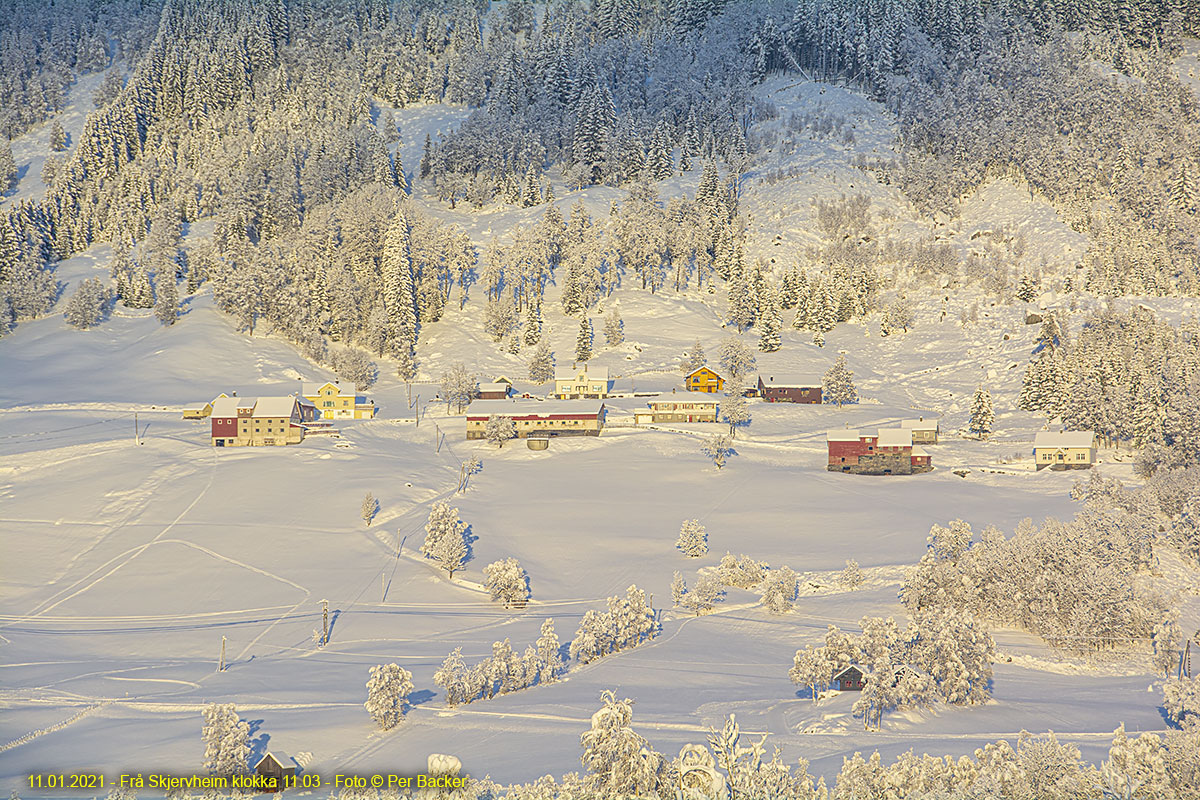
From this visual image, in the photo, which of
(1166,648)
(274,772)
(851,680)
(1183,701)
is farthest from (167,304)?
(1183,701)

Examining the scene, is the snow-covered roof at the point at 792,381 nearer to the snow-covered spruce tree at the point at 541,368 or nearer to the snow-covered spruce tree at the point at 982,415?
the snow-covered spruce tree at the point at 982,415

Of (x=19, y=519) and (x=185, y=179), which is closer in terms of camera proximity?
(x=19, y=519)

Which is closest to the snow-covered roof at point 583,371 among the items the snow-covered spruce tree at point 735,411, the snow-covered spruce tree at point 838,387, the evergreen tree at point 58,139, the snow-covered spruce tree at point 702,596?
the snow-covered spruce tree at point 735,411

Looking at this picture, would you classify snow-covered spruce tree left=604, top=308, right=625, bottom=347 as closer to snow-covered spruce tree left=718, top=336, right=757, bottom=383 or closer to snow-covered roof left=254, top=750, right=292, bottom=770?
snow-covered spruce tree left=718, top=336, right=757, bottom=383

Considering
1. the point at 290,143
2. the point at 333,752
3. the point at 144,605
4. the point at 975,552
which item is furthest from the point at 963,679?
the point at 290,143

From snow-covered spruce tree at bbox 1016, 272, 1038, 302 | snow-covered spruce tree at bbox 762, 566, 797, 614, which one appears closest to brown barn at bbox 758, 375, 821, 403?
snow-covered spruce tree at bbox 1016, 272, 1038, 302

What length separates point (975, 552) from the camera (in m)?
56.5

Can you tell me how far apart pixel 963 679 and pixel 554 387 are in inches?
2432

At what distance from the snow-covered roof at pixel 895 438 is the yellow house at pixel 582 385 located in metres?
27.9

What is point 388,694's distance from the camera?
39062 mm

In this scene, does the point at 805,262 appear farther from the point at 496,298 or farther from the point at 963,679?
the point at 963,679

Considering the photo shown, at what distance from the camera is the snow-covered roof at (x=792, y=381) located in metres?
96.1

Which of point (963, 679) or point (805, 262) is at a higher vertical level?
point (805, 262)

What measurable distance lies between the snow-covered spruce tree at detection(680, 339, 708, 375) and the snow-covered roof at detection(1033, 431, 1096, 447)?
108ft
